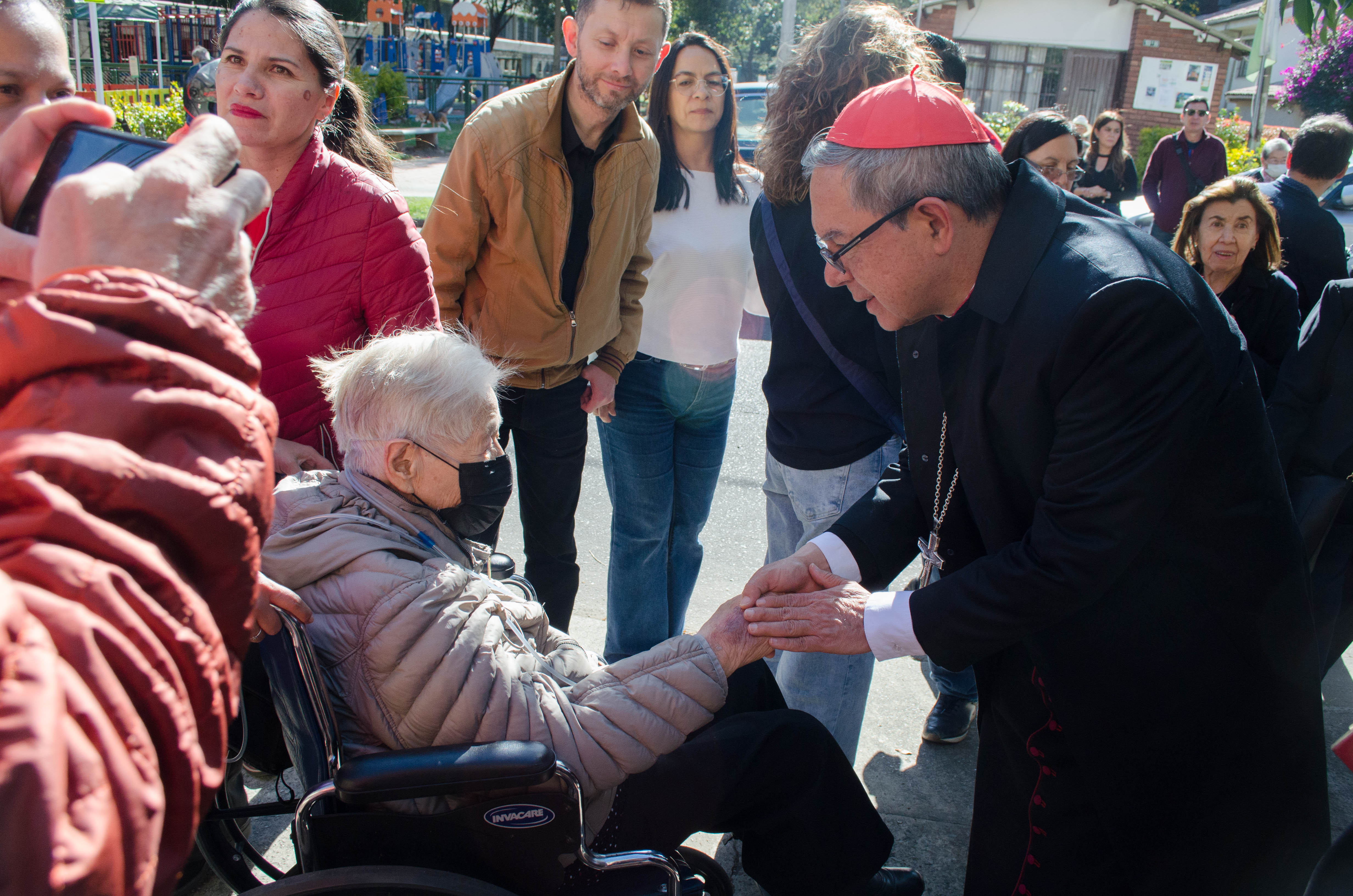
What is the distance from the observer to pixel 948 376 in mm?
1818

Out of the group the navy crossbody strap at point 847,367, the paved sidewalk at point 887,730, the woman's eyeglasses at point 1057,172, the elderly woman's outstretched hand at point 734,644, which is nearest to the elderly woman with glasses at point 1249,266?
the woman's eyeglasses at point 1057,172

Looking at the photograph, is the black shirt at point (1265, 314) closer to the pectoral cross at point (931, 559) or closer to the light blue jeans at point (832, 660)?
the light blue jeans at point (832, 660)

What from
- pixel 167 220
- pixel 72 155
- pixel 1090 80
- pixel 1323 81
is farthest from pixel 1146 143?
pixel 167 220

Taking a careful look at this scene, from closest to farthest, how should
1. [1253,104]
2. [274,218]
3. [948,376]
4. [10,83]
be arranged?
[948,376], [10,83], [274,218], [1253,104]

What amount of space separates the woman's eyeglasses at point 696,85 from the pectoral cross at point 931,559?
1.96 meters

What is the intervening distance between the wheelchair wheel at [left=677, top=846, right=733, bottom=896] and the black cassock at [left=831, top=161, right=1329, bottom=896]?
68 centimetres

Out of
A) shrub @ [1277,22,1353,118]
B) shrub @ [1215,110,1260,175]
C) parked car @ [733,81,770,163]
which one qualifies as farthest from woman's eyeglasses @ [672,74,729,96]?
shrub @ [1277,22,1353,118]

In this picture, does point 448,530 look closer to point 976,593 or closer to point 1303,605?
point 976,593

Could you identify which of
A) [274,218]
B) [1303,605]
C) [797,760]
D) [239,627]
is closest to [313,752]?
[797,760]

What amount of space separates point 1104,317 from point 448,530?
1.45 meters

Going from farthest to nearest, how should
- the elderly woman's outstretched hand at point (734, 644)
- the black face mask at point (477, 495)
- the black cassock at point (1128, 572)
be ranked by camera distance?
the black face mask at point (477, 495) → the elderly woman's outstretched hand at point (734, 644) → the black cassock at point (1128, 572)

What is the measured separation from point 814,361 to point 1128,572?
1.16m

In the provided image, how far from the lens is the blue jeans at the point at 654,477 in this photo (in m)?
3.23

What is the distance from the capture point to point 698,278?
3.28 m
